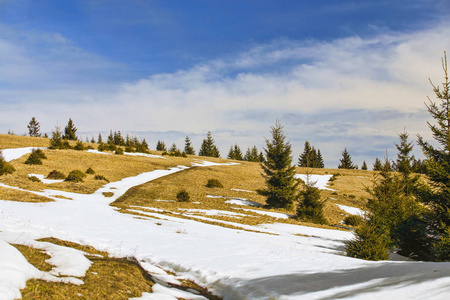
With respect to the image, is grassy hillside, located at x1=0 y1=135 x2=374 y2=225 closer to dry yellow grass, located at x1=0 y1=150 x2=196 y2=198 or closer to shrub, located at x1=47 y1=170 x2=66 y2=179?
dry yellow grass, located at x1=0 y1=150 x2=196 y2=198

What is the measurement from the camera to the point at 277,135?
32906 millimetres

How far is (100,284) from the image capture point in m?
5.79

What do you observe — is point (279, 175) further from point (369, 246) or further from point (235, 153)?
A: point (235, 153)

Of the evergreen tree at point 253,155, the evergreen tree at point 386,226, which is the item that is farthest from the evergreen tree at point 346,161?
the evergreen tree at point 386,226

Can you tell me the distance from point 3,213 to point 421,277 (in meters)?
16.6

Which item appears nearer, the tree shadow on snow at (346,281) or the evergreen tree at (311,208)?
the tree shadow on snow at (346,281)

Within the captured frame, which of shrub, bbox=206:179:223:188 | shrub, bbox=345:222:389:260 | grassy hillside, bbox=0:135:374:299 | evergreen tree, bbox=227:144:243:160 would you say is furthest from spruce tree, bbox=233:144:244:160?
shrub, bbox=345:222:389:260

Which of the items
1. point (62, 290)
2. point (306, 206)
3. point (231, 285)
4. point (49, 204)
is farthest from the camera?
point (306, 206)

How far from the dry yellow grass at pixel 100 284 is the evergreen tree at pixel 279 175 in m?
24.2

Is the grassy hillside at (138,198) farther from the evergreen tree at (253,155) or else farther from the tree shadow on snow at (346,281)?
the evergreen tree at (253,155)

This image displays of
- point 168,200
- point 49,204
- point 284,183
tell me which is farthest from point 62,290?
point 284,183

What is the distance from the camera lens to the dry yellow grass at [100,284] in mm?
4840

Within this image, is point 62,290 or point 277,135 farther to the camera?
point 277,135

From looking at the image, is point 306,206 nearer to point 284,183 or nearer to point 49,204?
point 284,183
